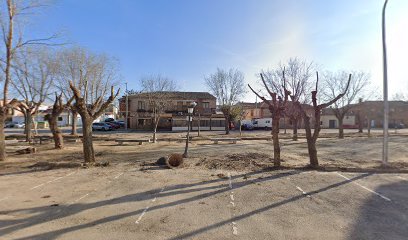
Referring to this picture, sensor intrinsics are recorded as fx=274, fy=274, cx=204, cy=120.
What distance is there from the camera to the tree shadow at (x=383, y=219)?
5.09 m

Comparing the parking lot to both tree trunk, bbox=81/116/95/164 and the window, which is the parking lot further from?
the window

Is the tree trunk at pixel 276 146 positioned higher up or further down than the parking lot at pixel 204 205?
higher up

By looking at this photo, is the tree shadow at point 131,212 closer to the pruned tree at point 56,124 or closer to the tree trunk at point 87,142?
the tree trunk at point 87,142

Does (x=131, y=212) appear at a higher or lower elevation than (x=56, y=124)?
lower

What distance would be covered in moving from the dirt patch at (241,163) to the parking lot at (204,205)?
1.29 m

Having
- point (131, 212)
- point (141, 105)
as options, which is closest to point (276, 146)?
point (131, 212)

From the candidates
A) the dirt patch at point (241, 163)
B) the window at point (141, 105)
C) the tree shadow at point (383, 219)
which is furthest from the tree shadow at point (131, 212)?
the window at point (141, 105)

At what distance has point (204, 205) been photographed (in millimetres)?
6828

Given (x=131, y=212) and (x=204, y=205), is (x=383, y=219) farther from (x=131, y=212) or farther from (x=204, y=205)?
(x=131, y=212)

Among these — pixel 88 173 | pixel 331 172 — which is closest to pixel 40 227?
pixel 88 173

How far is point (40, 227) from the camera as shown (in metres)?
5.38

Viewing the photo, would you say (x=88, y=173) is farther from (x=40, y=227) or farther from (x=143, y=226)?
(x=143, y=226)

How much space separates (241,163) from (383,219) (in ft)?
24.3

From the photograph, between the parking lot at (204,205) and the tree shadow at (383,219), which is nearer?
the tree shadow at (383,219)
